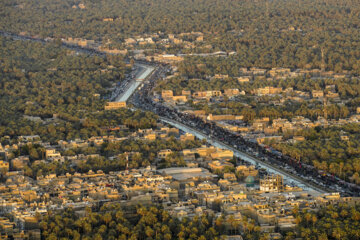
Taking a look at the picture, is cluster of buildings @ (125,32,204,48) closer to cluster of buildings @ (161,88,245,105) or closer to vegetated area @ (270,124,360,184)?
cluster of buildings @ (161,88,245,105)

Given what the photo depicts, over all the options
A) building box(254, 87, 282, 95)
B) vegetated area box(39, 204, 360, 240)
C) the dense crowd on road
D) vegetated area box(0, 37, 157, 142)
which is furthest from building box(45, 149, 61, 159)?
building box(254, 87, 282, 95)

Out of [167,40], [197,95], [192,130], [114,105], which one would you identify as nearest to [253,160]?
[192,130]

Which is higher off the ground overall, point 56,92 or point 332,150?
point 56,92

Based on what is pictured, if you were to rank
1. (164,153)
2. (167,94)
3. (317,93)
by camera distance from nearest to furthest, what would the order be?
(164,153)
(317,93)
(167,94)

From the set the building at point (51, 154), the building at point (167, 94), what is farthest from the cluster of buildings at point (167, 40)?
the building at point (51, 154)

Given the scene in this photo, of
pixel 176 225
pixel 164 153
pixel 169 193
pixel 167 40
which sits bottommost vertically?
pixel 176 225

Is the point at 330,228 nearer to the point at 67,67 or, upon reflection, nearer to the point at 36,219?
the point at 36,219

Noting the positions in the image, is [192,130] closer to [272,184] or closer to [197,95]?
[197,95]
